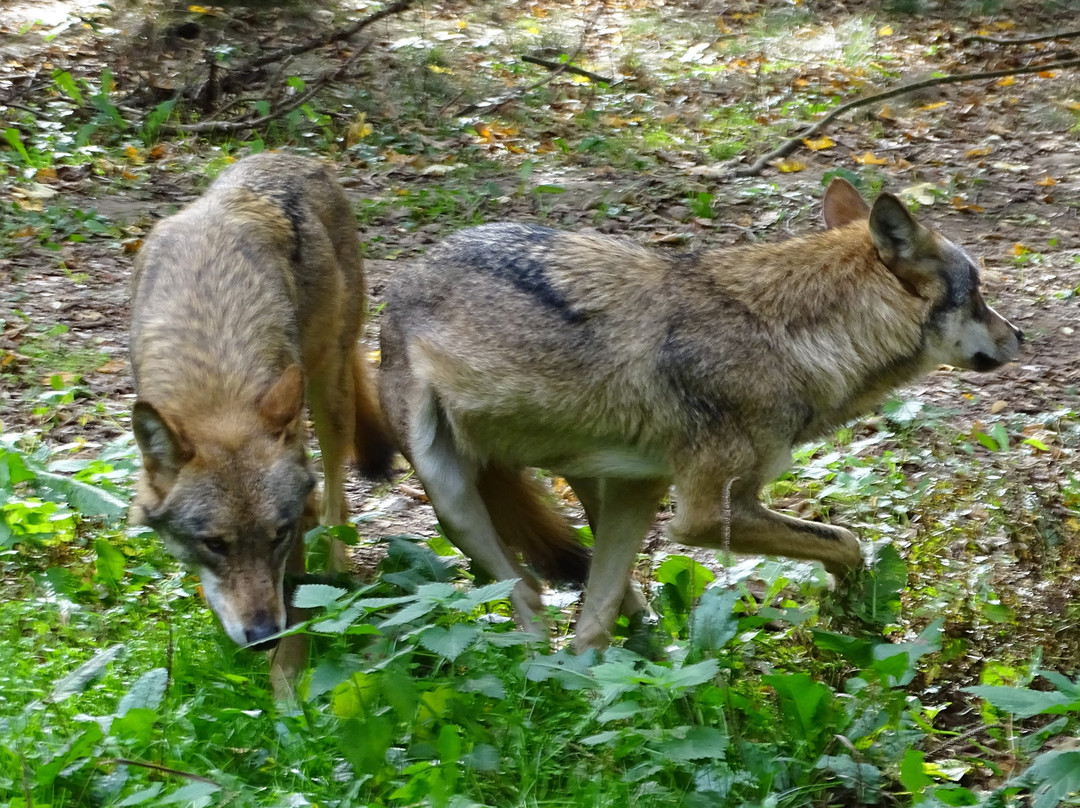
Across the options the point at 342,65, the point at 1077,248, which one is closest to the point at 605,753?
the point at 1077,248

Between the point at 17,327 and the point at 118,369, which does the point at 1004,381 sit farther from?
the point at 17,327

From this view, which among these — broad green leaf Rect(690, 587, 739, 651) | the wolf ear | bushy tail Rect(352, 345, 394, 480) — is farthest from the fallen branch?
broad green leaf Rect(690, 587, 739, 651)

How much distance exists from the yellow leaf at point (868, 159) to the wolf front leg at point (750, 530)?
20.0 feet

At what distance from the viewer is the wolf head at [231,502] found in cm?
388

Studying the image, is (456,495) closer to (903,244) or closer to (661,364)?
(661,364)

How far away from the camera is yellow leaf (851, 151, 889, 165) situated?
380 inches

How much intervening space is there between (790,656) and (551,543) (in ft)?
3.79

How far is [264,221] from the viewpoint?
16.7 ft

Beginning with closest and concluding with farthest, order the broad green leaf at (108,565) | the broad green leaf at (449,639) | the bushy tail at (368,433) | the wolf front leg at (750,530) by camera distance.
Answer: the broad green leaf at (449,639), the wolf front leg at (750,530), the broad green leaf at (108,565), the bushy tail at (368,433)

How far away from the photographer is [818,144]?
32.6 feet

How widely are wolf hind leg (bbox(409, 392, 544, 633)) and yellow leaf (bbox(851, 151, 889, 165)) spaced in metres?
6.22

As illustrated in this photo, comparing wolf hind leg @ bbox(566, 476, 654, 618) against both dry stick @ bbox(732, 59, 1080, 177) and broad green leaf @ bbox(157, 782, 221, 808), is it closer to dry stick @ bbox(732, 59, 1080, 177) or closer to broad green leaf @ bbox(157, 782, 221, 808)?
broad green leaf @ bbox(157, 782, 221, 808)

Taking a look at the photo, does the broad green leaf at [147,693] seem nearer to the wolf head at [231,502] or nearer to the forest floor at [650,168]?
the wolf head at [231,502]

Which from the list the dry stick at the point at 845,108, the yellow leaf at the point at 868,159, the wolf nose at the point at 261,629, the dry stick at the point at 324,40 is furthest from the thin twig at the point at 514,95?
the wolf nose at the point at 261,629
